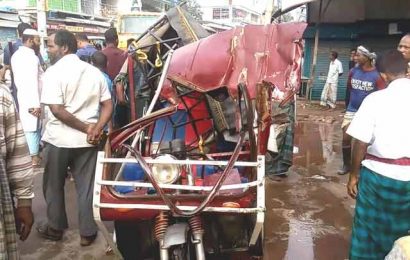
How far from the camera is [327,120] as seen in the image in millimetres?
10531

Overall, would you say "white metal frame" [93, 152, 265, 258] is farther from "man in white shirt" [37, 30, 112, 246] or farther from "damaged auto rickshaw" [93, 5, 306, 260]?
"man in white shirt" [37, 30, 112, 246]

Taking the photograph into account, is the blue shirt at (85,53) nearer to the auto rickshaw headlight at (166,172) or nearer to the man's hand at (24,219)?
the auto rickshaw headlight at (166,172)

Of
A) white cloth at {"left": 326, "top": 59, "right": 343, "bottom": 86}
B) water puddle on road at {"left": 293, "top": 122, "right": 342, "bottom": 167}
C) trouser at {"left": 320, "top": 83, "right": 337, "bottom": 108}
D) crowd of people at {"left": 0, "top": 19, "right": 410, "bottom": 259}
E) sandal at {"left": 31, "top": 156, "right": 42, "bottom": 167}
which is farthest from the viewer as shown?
trouser at {"left": 320, "top": 83, "right": 337, "bottom": 108}

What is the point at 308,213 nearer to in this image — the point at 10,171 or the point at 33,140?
the point at 10,171

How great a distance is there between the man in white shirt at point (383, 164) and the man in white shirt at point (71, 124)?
2.12 meters

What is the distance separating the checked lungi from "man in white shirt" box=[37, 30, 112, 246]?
7.10 ft

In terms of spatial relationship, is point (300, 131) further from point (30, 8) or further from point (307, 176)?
point (30, 8)

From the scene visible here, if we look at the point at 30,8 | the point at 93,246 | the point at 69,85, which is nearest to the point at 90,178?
the point at 93,246

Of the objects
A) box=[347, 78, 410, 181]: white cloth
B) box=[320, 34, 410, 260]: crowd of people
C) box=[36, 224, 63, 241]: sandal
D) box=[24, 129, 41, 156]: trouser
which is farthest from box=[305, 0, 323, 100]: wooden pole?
box=[36, 224, 63, 241]: sandal

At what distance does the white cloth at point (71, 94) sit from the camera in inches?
138

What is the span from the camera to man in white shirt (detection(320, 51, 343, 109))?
1230 cm

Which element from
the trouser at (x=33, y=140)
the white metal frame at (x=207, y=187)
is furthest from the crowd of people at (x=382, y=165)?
the trouser at (x=33, y=140)

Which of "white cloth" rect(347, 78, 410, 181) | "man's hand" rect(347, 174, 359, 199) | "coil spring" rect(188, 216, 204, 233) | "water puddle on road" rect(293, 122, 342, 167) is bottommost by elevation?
"water puddle on road" rect(293, 122, 342, 167)

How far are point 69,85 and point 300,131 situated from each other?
6.52m
